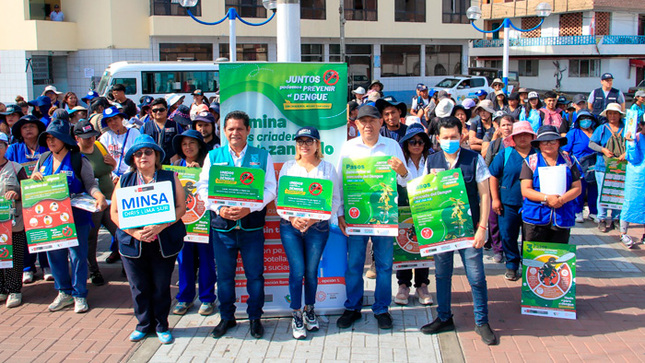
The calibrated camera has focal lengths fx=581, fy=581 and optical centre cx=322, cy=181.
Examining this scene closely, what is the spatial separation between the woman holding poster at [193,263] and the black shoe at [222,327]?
18.7 inches

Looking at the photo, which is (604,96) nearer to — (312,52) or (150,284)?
(150,284)

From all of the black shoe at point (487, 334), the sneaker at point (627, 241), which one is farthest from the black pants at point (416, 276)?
the sneaker at point (627, 241)

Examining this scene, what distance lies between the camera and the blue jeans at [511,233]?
22.2 feet

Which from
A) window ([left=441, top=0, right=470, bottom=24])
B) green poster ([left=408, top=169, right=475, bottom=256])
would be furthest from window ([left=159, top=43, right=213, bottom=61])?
green poster ([left=408, top=169, right=475, bottom=256])

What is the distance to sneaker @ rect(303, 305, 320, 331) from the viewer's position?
5398 mm

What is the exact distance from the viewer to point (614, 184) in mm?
8461

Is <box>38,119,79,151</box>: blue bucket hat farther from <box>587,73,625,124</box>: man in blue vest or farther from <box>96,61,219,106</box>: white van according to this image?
<box>96,61,219,106</box>: white van

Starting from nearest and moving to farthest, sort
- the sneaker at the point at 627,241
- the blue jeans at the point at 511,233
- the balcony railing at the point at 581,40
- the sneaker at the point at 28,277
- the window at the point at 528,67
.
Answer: the blue jeans at the point at 511,233
the sneaker at the point at 28,277
the sneaker at the point at 627,241
the balcony railing at the point at 581,40
the window at the point at 528,67

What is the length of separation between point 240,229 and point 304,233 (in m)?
0.57

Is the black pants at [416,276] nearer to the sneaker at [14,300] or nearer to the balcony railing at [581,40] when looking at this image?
the sneaker at [14,300]

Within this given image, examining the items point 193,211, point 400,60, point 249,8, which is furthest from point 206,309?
point 400,60

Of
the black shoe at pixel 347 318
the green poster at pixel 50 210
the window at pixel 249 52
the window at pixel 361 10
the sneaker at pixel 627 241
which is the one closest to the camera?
the black shoe at pixel 347 318

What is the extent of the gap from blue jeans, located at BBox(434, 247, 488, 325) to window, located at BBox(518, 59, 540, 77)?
47.5 m

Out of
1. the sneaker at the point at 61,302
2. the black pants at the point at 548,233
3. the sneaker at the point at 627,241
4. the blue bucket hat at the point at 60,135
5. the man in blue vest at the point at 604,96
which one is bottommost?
the sneaker at the point at 61,302
